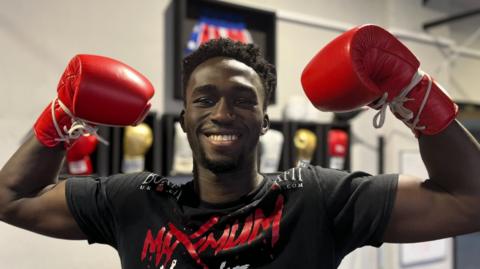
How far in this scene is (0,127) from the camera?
2.29 metres

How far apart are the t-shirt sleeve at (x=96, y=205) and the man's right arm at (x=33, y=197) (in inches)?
1.1

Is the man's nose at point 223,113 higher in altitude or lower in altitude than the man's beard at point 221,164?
higher

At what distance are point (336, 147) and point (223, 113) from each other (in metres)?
2.20

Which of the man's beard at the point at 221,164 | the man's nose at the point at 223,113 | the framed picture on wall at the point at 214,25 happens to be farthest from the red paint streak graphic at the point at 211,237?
the framed picture on wall at the point at 214,25

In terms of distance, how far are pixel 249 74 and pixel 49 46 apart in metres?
1.65

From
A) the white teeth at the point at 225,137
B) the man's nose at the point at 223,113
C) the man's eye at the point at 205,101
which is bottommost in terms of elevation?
the white teeth at the point at 225,137

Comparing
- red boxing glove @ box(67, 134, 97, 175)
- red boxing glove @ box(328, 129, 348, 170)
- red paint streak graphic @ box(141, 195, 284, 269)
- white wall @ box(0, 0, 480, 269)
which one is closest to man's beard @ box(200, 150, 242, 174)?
red paint streak graphic @ box(141, 195, 284, 269)

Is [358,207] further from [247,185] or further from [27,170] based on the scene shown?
[27,170]

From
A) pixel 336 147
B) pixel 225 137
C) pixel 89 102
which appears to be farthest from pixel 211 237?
pixel 336 147

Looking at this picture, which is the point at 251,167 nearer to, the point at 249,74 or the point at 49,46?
the point at 249,74

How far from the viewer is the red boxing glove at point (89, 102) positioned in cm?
116

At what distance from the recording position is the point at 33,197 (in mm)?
1213

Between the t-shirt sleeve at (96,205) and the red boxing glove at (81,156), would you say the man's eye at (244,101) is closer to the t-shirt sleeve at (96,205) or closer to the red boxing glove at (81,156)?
the t-shirt sleeve at (96,205)

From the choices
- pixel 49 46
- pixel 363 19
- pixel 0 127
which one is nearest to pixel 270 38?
pixel 363 19
